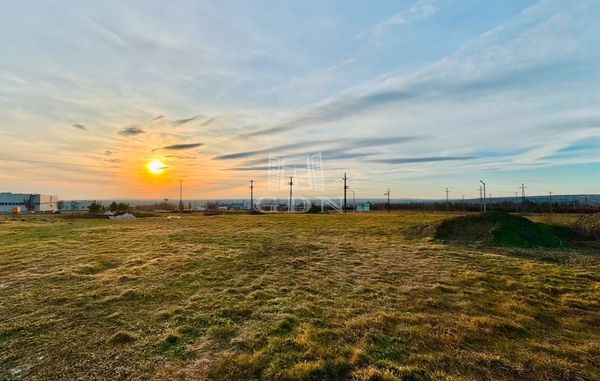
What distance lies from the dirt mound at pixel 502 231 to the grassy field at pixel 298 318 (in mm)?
3525

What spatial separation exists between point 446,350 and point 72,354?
5.35m

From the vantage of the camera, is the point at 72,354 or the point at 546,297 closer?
the point at 72,354

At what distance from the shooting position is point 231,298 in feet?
23.5

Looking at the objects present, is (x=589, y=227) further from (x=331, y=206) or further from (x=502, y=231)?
(x=331, y=206)

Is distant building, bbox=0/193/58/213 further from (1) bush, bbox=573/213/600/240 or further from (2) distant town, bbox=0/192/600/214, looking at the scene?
(1) bush, bbox=573/213/600/240

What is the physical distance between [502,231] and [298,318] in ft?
46.5

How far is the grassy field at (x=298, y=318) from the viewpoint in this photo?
14.0 ft

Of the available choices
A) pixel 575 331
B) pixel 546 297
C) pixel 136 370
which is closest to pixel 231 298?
pixel 136 370

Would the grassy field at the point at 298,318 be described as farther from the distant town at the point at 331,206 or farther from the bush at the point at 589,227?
the distant town at the point at 331,206

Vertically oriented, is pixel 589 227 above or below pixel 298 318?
above

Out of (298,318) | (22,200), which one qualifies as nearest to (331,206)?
(298,318)

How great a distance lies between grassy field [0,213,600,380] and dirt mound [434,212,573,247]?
11.6 feet

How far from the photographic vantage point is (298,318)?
5930 mm

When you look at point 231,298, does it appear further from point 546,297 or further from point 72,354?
point 546,297
